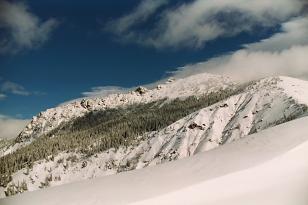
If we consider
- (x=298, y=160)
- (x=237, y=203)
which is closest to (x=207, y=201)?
(x=237, y=203)

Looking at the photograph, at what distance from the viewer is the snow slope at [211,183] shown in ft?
13.2

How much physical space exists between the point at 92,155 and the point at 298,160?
403 ft

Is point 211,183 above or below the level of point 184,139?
below

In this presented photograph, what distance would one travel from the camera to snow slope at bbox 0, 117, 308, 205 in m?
4.02

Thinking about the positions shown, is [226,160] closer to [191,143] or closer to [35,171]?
[191,143]

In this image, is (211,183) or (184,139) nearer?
(211,183)

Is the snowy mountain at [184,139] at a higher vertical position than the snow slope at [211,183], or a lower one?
higher

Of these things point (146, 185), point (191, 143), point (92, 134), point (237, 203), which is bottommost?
point (237, 203)

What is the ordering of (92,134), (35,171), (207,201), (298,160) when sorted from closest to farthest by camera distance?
(207,201), (298,160), (35,171), (92,134)

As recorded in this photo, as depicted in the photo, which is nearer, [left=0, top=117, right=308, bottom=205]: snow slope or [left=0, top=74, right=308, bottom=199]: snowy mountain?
[left=0, top=117, right=308, bottom=205]: snow slope

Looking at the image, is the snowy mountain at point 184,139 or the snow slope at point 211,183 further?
the snowy mountain at point 184,139

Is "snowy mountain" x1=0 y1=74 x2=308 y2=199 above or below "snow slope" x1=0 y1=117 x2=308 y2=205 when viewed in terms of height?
above

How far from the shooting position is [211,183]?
417cm

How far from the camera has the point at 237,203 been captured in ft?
13.3
